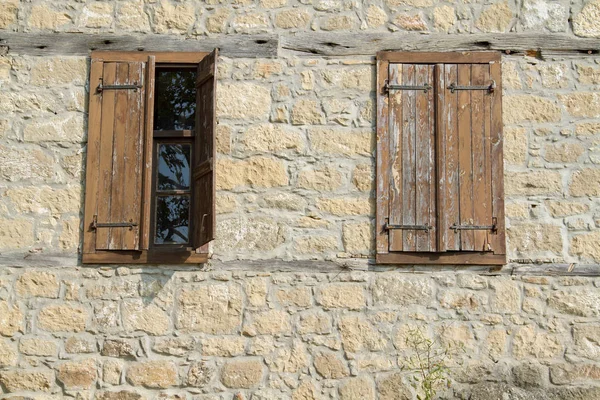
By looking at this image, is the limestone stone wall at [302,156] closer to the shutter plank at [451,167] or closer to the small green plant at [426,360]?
the shutter plank at [451,167]

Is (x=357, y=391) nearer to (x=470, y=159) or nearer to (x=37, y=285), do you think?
(x=470, y=159)

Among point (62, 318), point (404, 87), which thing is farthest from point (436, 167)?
point (62, 318)

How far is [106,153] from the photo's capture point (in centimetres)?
630

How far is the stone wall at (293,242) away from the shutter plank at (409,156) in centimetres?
23

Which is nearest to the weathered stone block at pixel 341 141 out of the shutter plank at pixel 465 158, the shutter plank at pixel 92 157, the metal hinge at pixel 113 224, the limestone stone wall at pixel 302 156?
the limestone stone wall at pixel 302 156

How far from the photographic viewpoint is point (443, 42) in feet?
21.3

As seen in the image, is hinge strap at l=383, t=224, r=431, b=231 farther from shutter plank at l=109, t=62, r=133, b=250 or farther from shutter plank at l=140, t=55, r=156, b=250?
shutter plank at l=109, t=62, r=133, b=250

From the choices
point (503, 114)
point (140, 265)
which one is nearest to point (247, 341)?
point (140, 265)

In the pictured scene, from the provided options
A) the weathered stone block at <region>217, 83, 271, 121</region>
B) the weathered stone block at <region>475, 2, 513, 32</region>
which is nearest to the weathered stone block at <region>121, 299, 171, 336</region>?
the weathered stone block at <region>217, 83, 271, 121</region>

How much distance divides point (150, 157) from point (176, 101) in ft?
1.84

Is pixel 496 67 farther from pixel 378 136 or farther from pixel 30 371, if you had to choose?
pixel 30 371

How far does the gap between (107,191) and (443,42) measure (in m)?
2.67

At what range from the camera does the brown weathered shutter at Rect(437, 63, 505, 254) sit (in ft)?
20.4

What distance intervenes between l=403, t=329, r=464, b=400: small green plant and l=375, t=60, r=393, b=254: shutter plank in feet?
2.17
